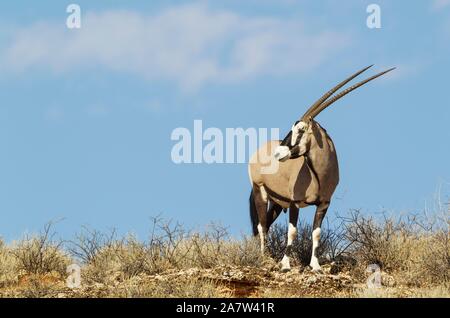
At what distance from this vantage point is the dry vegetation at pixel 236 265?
41.5 ft

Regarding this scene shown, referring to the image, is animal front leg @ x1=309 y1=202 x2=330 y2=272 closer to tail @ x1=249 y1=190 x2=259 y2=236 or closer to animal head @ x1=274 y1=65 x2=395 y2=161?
animal head @ x1=274 y1=65 x2=395 y2=161

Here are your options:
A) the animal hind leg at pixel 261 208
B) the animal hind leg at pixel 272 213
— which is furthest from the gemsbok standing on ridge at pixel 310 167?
the animal hind leg at pixel 272 213

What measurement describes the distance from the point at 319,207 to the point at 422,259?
6.21ft

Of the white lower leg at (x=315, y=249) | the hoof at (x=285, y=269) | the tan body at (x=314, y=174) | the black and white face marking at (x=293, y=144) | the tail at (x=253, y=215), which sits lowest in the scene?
the hoof at (x=285, y=269)

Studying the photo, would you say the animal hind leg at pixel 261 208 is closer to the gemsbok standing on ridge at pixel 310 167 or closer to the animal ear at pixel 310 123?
the gemsbok standing on ridge at pixel 310 167

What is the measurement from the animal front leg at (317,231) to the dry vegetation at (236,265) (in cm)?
20

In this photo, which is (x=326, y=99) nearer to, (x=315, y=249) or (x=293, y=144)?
(x=293, y=144)

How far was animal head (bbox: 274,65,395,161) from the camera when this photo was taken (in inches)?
552

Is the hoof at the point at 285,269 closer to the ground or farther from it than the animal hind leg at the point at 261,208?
closer to the ground

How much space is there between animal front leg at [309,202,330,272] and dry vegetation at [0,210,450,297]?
0.20m

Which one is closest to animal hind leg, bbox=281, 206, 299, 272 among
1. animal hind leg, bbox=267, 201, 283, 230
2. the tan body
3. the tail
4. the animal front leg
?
the tan body

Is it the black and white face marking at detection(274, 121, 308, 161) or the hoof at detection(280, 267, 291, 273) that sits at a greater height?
the black and white face marking at detection(274, 121, 308, 161)

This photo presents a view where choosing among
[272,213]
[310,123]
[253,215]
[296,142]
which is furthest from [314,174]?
[253,215]
